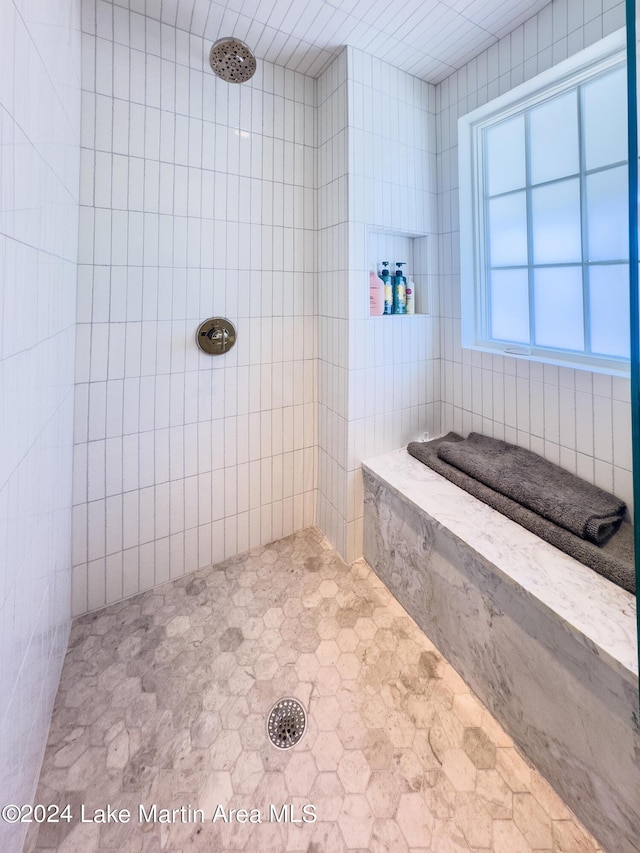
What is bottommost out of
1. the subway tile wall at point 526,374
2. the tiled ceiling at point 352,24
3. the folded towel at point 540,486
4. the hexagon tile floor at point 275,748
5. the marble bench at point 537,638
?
the hexagon tile floor at point 275,748

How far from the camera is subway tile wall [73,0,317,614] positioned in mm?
1481

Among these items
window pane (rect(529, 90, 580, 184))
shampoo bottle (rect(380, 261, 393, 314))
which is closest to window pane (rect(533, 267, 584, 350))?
window pane (rect(529, 90, 580, 184))

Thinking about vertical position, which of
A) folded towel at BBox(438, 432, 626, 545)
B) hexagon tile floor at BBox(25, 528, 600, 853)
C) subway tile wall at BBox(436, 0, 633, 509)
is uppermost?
subway tile wall at BBox(436, 0, 633, 509)

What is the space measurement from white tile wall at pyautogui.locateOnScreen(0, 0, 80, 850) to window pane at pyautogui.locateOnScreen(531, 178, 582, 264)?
5.73 feet

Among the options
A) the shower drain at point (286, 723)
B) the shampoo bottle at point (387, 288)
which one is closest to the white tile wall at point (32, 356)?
the shower drain at point (286, 723)

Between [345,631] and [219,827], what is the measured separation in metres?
0.70

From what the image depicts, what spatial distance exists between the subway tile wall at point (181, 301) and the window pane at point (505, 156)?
86cm

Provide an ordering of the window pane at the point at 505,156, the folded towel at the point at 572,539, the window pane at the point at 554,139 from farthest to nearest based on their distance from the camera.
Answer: the window pane at the point at 505,156 < the window pane at the point at 554,139 < the folded towel at the point at 572,539

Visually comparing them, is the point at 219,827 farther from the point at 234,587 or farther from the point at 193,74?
the point at 193,74

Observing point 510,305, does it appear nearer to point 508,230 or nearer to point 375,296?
point 508,230

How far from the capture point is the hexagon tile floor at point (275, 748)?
95 centimetres

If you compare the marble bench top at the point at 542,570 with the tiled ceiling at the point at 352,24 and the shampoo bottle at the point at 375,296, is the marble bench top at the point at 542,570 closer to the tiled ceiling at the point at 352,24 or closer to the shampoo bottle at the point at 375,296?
the shampoo bottle at the point at 375,296

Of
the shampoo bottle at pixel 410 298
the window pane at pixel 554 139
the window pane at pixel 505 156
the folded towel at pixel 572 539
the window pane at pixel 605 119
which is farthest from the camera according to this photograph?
the shampoo bottle at pixel 410 298

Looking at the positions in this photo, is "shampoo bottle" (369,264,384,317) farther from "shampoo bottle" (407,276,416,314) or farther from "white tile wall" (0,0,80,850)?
"white tile wall" (0,0,80,850)
